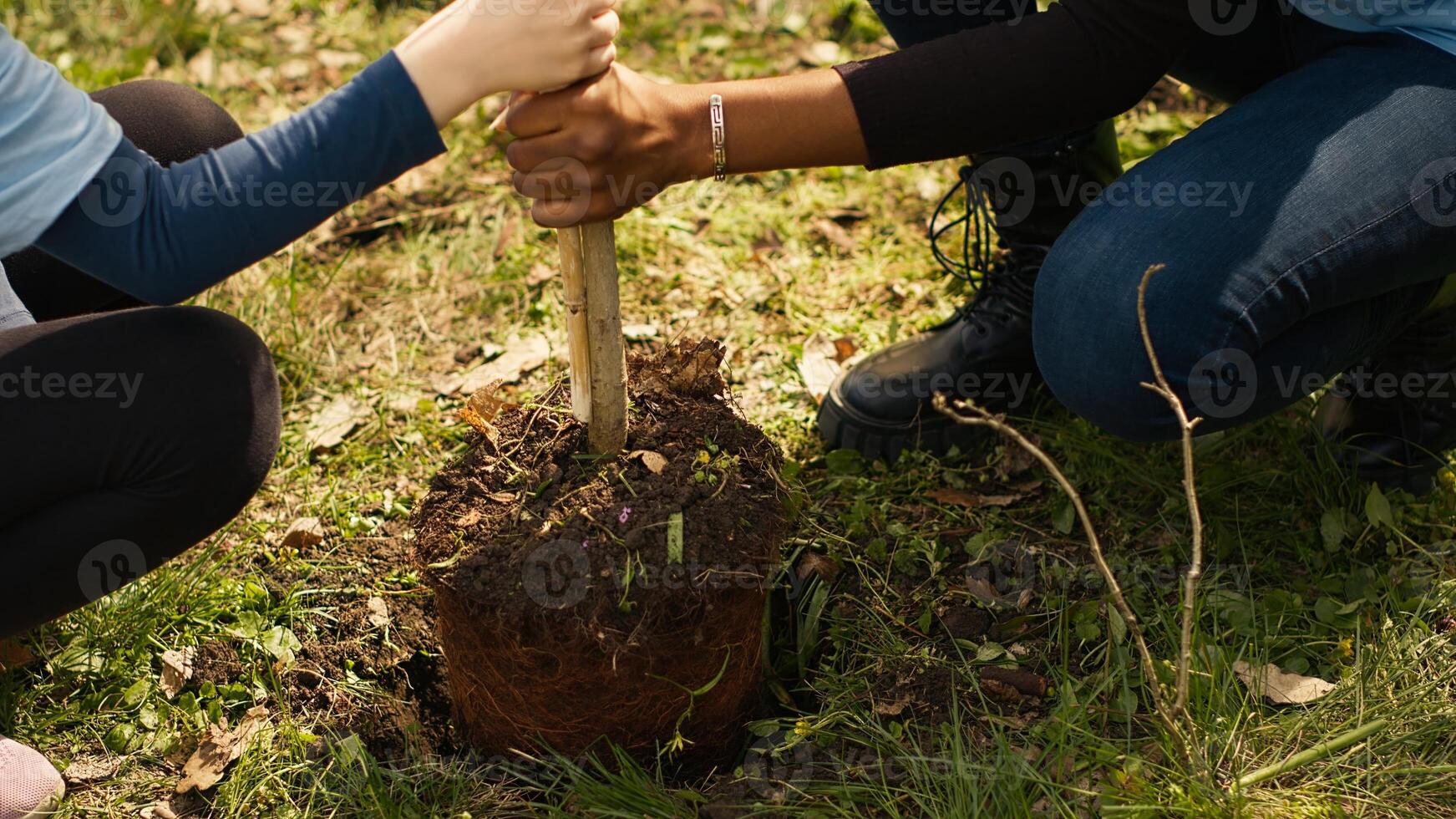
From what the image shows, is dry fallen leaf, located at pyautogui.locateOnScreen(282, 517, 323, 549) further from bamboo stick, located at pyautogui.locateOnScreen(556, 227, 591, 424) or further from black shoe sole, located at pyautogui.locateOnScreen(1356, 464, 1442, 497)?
black shoe sole, located at pyautogui.locateOnScreen(1356, 464, 1442, 497)

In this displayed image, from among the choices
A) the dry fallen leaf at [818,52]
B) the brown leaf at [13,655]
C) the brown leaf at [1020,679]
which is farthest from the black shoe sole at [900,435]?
the dry fallen leaf at [818,52]

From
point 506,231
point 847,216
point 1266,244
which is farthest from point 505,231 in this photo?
point 1266,244

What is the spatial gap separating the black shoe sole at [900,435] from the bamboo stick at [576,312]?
76 cm

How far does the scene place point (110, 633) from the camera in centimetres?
206

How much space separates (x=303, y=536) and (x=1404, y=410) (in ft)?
6.76

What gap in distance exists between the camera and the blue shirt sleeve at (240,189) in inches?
60.4

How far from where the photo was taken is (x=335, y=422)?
2619 millimetres

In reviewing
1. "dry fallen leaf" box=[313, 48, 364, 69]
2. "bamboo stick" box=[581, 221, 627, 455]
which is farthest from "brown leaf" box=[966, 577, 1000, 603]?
"dry fallen leaf" box=[313, 48, 364, 69]

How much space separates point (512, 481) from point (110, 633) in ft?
2.76

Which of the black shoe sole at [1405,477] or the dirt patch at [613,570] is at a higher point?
the dirt patch at [613,570]

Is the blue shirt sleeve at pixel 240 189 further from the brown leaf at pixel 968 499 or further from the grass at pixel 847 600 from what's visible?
the brown leaf at pixel 968 499

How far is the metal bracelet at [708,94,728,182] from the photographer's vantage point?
173cm

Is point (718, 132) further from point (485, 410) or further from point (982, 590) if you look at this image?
point (982, 590)

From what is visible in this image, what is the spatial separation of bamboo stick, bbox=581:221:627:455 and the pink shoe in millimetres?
979
